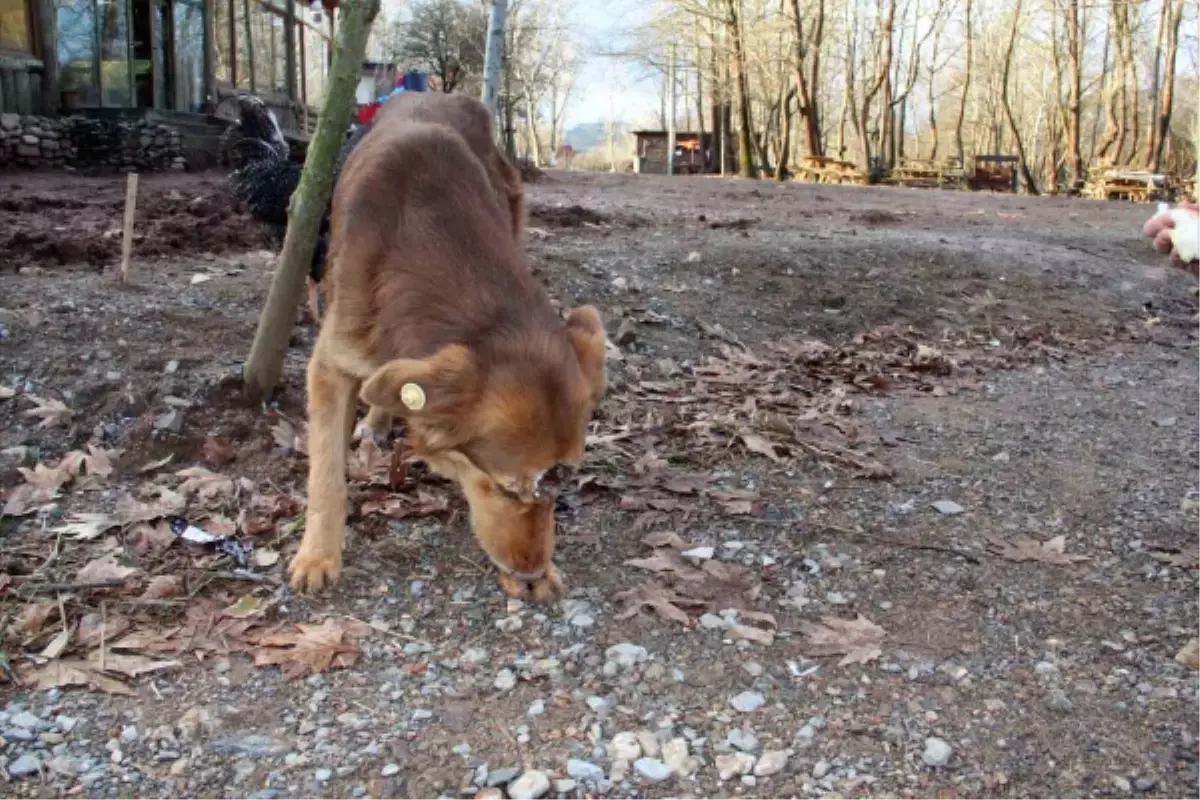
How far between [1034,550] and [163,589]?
326 centimetres

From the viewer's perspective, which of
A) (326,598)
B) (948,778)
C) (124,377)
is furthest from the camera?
(124,377)

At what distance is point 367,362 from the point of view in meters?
3.74

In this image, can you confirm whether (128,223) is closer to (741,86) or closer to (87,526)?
(87,526)

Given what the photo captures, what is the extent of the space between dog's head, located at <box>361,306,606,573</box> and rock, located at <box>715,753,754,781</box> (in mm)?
945

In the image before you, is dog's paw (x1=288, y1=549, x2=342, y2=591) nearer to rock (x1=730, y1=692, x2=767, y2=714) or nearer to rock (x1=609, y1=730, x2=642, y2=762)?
rock (x1=609, y1=730, x2=642, y2=762)

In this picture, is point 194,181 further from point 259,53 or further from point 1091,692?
point 1091,692

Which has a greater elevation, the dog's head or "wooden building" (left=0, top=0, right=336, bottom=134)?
"wooden building" (left=0, top=0, right=336, bottom=134)

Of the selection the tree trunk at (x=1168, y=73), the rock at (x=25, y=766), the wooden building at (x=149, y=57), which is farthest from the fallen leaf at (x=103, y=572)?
the tree trunk at (x=1168, y=73)

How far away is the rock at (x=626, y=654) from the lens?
11.1ft

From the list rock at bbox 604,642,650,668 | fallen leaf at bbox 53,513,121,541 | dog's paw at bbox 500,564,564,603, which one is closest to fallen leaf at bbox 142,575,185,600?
fallen leaf at bbox 53,513,121,541

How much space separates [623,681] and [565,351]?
103cm

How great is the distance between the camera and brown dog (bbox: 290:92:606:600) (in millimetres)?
3203

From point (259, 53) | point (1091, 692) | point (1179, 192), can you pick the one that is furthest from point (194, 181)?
point (1179, 192)

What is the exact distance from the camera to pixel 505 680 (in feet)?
10.8
